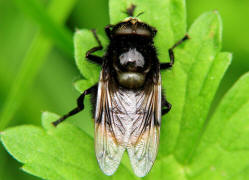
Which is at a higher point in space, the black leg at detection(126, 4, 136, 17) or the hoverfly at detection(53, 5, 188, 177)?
the black leg at detection(126, 4, 136, 17)

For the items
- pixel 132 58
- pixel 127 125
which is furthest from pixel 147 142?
pixel 132 58

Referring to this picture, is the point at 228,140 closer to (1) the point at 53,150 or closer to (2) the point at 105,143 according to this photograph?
(2) the point at 105,143

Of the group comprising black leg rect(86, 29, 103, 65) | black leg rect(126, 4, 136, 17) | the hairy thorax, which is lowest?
the hairy thorax

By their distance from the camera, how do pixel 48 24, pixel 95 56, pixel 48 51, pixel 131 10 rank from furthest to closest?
pixel 48 51 < pixel 48 24 < pixel 95 56 < pixel 131 10

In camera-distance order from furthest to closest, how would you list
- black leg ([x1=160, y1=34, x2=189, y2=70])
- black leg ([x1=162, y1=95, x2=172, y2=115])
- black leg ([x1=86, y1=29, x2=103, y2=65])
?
1. black leg ([x1=86, y1=29, x2=103, y2=65])
2. black leg ([x1=162, y1=95, x2=172, y2=115])
3. black leg ([x1=160, y1=34, x2=189, y2=70])

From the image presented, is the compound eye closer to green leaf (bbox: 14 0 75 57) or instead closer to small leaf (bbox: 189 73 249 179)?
small leaf (bbox: 189 73 249 179)

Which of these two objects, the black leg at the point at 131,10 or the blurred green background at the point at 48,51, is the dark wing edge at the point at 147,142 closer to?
the black leg at the point at 131,10

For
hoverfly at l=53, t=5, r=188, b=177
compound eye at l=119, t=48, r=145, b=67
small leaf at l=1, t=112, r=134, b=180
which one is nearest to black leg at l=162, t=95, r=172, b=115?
hoverfly at l=53, t=5, r=188, b=177
